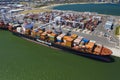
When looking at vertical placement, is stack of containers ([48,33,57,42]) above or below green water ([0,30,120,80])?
above

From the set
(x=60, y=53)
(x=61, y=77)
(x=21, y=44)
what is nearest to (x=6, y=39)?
(x=21, y=44)

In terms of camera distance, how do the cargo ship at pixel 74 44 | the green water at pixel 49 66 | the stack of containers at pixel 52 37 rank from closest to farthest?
the green water at pixel 49 66, the cargo ship at pixel 74 44, the stack of containers at pixel 52 37

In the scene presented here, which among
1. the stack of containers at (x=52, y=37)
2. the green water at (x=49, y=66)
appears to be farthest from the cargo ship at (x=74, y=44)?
the green water at (x=49, y=66)

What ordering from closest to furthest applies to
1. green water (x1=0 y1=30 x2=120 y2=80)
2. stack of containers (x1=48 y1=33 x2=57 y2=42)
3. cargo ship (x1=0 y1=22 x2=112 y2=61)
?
green water (x1=0 y1=30 x2=120 y2=80), cargo ship (x1=0 y1=22 x2=112 y2=61), stack of containers (x1=48 y1=33 x2=57 y2=42)

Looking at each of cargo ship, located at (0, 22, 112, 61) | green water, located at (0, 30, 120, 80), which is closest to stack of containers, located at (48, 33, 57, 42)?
cargo ship, located at (0, 22, 112, 61)

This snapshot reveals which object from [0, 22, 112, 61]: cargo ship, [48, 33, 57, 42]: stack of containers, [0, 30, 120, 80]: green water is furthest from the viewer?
[48, 33, 57, 42]: stack of containers

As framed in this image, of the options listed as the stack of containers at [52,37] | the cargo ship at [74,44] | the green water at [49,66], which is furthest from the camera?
the stack of containers at [52,37]

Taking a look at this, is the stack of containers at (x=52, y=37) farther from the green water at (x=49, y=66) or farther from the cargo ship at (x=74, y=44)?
the green water at (x=49, y=66)

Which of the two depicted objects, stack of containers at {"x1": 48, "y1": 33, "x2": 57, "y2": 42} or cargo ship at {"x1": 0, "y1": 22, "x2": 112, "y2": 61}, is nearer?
cargo ship at {"x1": 0, "y1": 22, "x2": 112, "y2": 61}

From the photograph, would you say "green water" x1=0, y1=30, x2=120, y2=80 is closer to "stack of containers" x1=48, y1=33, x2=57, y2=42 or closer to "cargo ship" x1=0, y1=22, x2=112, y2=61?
"cargo ship" x1=0, y1=22, x2=112, y2=61
